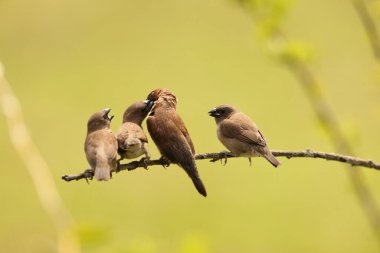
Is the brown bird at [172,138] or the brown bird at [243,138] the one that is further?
the brown bird at [243,138]

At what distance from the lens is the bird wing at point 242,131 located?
390 cm

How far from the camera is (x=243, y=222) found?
9.71 metres

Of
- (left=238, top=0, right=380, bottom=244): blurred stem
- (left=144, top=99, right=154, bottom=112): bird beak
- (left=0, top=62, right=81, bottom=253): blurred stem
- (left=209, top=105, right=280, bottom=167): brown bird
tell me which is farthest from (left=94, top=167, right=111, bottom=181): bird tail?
(left=238, top=0, right=380, bottom=244): blurred stem

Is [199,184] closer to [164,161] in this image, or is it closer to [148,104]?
[164,161]

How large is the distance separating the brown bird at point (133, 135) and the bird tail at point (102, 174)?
0.42 meters

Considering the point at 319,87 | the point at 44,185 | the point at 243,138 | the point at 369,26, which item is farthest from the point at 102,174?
the point at 319,87

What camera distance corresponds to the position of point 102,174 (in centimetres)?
254

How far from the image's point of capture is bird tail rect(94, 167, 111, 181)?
245 centimetres

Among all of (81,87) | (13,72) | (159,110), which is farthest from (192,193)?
(159,110)

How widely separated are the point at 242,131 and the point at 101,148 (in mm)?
1304

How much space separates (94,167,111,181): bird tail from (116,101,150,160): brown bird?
424 mm

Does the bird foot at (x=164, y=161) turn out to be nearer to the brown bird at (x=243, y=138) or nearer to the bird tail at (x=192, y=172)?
the bird tail at (x=192, y=172)

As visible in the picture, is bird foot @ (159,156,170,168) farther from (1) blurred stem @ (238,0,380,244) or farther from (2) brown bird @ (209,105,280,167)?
(1) blurred stem @ (238,0,380,244)

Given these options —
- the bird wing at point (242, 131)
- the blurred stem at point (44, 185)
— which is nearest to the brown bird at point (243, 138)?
the bird wing at point (242, 131)
